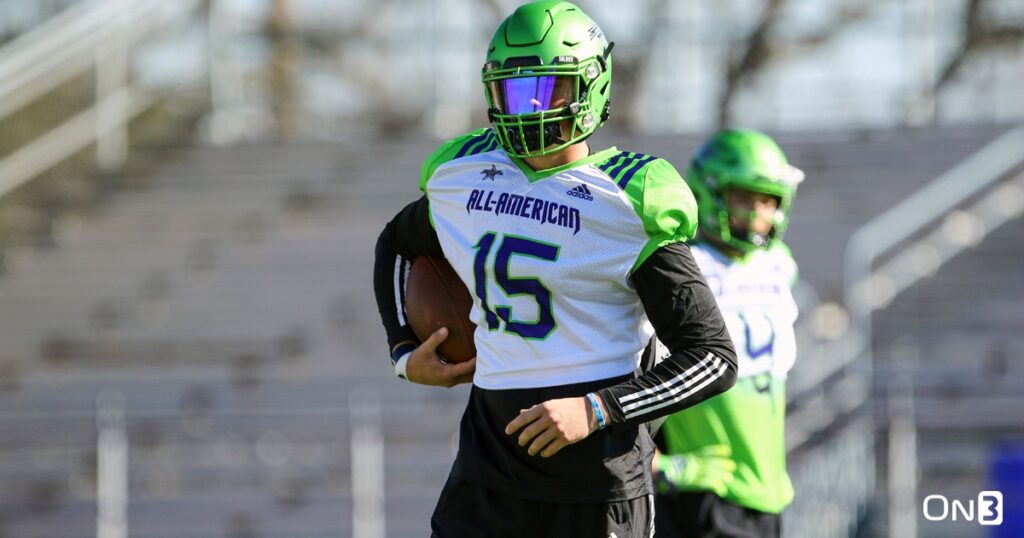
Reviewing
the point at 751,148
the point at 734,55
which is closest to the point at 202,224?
the point at 734,55

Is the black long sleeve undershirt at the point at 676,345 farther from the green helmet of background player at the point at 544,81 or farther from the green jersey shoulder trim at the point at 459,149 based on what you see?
the green jersey shoulder trim at the point at 459,149

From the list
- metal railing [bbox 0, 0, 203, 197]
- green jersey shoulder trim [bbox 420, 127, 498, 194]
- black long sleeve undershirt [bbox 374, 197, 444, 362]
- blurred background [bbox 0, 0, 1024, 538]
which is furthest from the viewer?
metal railing [bbox 0, 0, 203, 197]

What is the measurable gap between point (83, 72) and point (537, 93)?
1007 cm

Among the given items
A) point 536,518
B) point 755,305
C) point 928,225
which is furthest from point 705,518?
point 928,225

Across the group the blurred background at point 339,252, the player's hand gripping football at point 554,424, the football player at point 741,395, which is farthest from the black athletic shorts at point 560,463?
the blurred background at point 339,252

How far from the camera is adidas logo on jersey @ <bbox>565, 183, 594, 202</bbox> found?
3.23m

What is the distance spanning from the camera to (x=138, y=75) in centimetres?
1295

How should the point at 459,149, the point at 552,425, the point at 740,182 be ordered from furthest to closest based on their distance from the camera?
the point at 740,182
the point at 459,149
the point at 552,425

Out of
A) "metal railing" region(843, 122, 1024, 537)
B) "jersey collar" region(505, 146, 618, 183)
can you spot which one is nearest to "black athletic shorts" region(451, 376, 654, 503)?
"jersey collar" region(505, 146, 618, 183)

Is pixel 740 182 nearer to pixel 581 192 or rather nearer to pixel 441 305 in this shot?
pixel 441 305

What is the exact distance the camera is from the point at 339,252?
479 inches

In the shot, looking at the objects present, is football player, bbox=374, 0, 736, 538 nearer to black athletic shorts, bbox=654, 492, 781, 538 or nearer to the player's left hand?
the player's left hand

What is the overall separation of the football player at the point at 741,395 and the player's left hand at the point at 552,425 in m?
1.28

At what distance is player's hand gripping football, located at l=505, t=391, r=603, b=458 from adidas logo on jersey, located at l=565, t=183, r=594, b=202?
0.43m
